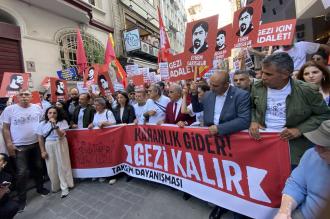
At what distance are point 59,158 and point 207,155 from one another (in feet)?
9.59

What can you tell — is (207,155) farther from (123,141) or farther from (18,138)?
(18,138)

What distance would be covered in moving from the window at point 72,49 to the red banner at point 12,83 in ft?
20.0

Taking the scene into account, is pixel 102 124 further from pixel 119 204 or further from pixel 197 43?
pixel 197 43

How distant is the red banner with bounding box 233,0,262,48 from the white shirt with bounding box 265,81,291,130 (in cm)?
223

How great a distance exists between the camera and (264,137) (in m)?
2.79

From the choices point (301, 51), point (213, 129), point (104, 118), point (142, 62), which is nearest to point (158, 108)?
point (104, 118)

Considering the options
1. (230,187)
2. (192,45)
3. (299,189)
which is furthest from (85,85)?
(299,189)

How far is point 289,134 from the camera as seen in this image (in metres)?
2.54

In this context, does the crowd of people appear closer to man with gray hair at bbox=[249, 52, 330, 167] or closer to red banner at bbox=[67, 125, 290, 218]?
man with gray hair at bbox=[249, 52, 330, 167]

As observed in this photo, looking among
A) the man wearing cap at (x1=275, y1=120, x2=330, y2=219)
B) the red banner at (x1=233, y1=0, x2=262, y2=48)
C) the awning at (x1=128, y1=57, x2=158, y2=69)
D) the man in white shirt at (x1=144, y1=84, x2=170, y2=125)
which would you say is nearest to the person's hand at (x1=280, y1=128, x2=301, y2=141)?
the man wearing cap at (x1=275, y1=120, x2=330, y2=219)

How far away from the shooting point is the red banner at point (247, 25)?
4535 millimetres

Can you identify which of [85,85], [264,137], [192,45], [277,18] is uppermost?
[277,18]

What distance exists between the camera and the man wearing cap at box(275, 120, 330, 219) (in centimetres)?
168

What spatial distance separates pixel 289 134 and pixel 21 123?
4370mm
